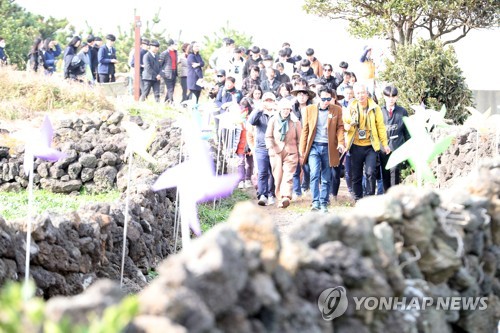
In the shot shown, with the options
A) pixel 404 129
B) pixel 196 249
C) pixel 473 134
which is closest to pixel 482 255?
pixel 196 249

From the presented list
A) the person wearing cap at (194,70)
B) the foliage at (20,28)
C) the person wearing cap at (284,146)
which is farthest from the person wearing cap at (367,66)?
the foliage at (20,28)

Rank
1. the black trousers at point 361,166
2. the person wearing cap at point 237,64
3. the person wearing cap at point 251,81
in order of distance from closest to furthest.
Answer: the black trousers at point 361,166, the person wearing cap at point 251,81, the person wearing cap at point 237,64

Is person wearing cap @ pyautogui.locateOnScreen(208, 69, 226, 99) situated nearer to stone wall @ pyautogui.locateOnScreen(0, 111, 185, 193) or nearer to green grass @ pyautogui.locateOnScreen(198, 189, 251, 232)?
green grass @ pyautogui.locateOnScreen(198, 189, 251, 232)

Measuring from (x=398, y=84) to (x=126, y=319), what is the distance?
1843 centimetres

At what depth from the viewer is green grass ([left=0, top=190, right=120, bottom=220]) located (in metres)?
13.3

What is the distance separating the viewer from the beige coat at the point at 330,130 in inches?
690

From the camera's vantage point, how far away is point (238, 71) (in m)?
26.6

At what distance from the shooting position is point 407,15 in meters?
29.0

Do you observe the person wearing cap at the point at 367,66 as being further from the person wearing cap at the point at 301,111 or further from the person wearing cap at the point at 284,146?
the person wearing cap at the point at 284,146

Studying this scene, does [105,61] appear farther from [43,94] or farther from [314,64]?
[314,64]

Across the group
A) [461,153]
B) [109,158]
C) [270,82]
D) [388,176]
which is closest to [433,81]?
[461,153]

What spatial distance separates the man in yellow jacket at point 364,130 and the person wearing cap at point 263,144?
1724 millimetres

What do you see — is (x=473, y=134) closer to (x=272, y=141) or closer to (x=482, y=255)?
(x=272, y=141)

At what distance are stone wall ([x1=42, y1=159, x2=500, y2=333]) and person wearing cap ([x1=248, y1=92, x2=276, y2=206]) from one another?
10.7 metres
